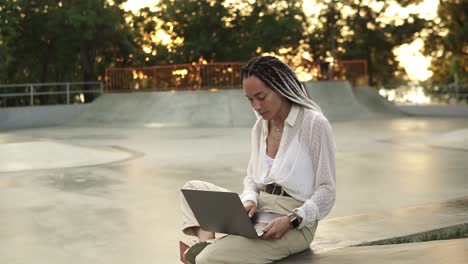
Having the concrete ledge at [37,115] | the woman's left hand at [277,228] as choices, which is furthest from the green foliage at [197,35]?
the woman's left hand at [277,228]

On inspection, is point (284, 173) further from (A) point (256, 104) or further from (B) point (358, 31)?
(B) point (358, 31)

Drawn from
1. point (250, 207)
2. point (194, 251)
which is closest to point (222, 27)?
point (250, 207)

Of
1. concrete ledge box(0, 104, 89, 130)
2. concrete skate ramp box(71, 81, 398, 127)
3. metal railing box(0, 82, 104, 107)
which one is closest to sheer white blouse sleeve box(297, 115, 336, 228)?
concrete skate ramp box(71, 81, 398, 127)

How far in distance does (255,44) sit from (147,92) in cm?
1292

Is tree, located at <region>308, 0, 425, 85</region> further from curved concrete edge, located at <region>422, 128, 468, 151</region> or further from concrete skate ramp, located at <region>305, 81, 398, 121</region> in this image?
curved concrete edge, located at <region>422, 128, 468, 151</region>

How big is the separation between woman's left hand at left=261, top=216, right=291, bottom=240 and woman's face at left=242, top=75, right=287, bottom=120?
0.58 meters

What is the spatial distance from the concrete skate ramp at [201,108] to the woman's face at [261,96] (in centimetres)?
2148

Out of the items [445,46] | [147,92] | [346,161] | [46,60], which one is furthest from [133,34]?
[346,161]

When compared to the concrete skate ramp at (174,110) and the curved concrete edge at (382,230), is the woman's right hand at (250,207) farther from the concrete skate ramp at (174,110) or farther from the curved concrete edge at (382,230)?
the concrete skate ramp at (174,110)

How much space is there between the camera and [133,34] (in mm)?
35344

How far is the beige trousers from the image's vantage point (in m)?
4.13

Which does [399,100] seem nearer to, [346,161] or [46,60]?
[46,60]

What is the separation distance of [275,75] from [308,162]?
20.1 inches

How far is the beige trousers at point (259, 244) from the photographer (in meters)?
4.13
